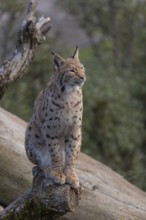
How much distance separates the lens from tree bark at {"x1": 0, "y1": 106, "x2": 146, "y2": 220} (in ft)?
33.1

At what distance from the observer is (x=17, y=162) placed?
34.2 ft

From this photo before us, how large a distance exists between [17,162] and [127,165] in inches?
240

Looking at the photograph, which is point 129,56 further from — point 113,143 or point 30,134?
point 30,134

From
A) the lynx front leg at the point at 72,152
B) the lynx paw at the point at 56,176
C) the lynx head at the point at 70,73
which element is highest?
the lynx head at the point at 70,73

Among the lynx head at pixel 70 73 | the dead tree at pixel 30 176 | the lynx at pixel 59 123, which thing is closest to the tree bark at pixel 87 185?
the dead tree at pixel 30 176

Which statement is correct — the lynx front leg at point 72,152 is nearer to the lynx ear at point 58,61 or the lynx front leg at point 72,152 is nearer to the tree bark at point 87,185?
the lynx ear at point 58,61

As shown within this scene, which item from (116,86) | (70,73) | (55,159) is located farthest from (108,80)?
(70,73)

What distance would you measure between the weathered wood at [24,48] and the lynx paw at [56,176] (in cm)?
236

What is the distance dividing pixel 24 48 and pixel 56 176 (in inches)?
107

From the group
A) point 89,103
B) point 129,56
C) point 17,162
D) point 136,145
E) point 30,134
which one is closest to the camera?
point 30,134

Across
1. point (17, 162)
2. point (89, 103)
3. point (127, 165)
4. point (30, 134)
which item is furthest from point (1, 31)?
point (30, 134)

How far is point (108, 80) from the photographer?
16578mm

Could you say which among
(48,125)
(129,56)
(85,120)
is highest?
(129,56)

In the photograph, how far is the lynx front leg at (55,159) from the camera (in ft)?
25.9
